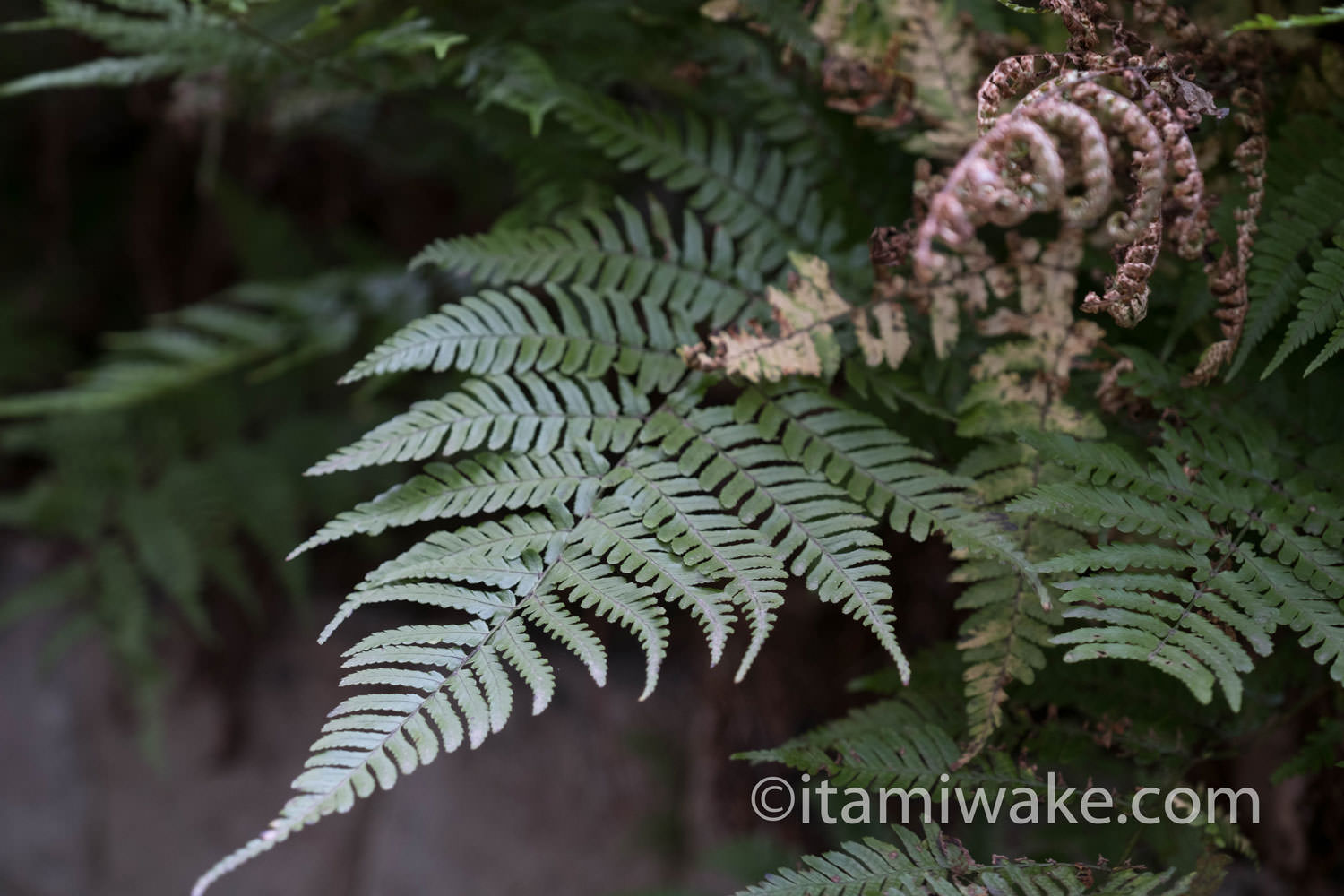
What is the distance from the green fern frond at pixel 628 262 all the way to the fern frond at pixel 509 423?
168 mm

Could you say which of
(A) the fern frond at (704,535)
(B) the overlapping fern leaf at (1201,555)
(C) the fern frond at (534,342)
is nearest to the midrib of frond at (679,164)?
(C) the fern frond at (534,342)

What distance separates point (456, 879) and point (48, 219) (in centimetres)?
290

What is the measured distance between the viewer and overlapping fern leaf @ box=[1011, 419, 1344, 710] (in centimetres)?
103

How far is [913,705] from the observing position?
1.43 m

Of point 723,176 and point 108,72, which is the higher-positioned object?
point 723,176

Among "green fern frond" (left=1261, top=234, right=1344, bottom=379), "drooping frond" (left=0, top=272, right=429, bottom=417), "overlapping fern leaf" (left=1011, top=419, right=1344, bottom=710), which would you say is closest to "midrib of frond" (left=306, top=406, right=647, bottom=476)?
"overlapping fern leaf" (left=1011, top=419, right=1344, bottom=710)

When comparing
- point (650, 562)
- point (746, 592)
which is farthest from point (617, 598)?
point (746, 592)

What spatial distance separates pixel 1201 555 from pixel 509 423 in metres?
0.98

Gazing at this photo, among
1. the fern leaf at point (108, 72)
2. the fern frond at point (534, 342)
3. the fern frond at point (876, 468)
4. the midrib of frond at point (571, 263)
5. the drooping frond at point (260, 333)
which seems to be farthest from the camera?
the drooping frond at point (260, 333)

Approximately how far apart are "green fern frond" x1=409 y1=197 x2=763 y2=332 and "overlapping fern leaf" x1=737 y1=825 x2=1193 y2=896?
0.86 metres

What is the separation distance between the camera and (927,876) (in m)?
1.13

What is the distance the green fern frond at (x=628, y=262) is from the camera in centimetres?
151

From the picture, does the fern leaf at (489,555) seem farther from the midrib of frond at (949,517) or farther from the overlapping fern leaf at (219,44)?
the overlapping fern leaf at (219,44)

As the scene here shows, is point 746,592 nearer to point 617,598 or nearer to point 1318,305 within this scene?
point 617,598
